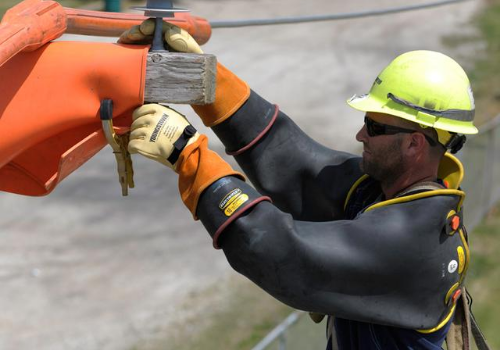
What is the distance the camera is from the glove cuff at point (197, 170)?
120 inches

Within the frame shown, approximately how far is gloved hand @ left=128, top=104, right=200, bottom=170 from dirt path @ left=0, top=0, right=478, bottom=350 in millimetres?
5288

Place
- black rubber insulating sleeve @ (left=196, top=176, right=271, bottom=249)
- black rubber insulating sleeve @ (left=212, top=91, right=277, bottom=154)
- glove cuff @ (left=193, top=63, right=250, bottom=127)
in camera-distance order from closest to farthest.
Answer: black rubber insulating sleeve @ (left=196, top=176, right=271, bottom=249)
glove cuff @ (left=193, top=63, right=250, bottom=127)
black rubber insulating sleeve @ (left=212, top=91, right=277, bottom=154)

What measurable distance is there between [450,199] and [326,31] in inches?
719

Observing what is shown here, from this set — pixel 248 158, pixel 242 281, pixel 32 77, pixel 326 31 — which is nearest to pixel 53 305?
pixel 242 281

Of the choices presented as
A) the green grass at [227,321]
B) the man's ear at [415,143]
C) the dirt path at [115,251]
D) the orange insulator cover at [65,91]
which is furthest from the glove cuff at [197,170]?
the dirt path at [115,251]

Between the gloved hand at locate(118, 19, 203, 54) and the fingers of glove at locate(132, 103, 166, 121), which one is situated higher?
the gloved hand at locate(118, 19, 203, 54)

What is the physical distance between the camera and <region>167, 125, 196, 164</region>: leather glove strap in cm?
307

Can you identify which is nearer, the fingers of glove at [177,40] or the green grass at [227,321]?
the fingers of glove at [177,40]

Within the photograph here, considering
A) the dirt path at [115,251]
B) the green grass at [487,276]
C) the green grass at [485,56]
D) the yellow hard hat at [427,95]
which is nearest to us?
the yellow hard hat at [427,95]

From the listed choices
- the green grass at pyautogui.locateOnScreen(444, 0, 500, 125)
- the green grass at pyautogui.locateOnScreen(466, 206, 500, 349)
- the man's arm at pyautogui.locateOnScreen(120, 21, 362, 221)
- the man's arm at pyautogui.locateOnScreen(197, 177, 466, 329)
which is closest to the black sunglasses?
the man's arm at pyautogui.locateOnScreen(197, 177, 466, 329)

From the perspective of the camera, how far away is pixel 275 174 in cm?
400

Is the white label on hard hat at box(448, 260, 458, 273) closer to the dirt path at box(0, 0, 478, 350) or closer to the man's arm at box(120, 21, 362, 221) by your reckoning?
the man's arm at box(120, 21, 362, 221)

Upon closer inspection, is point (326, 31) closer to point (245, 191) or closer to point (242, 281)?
point (242, 281)

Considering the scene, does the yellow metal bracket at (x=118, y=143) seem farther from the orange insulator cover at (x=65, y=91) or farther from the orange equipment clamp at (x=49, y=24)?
the orange equipment clamp at (x=49, y=24)
